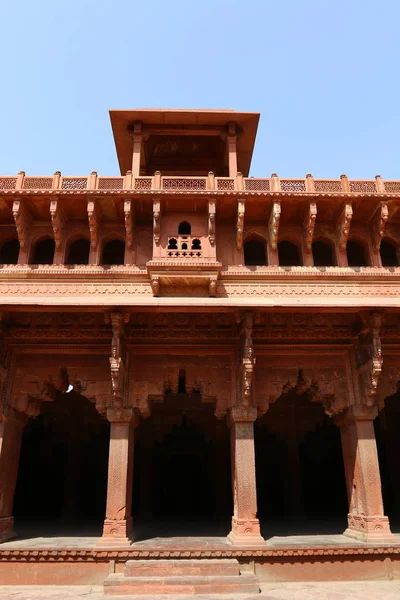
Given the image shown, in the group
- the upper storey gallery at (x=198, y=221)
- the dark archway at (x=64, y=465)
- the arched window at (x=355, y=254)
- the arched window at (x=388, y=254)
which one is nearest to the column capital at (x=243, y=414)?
the upper storey gallery at (x=198, y=221)

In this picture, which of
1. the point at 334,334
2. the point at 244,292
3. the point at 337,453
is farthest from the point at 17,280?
the point at 337,453

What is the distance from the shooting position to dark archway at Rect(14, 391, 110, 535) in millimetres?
13484

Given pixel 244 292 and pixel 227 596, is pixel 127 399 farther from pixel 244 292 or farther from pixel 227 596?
pixel 227 596

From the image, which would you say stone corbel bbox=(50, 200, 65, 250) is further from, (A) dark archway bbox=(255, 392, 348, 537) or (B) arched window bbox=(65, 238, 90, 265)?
(A) dark archway bbox=(255, 392, 348, 537)

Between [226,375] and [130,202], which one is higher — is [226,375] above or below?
below

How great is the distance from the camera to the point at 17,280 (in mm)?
10625

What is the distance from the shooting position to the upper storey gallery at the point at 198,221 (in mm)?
10686

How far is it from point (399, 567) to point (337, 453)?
6.10 meters

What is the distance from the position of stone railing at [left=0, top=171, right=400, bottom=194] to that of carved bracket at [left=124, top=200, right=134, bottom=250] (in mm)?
471

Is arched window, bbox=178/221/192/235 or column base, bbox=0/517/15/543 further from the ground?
arched window, bbox=178/221/192/235

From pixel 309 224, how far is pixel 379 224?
1.75 meters

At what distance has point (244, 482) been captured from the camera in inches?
373

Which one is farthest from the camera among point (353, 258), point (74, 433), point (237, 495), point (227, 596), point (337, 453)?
point (337, 453)

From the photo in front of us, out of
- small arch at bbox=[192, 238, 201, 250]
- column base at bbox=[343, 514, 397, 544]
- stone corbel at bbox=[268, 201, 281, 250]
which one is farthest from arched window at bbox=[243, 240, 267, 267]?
column base at bbox=[343, 514, 397, 544]
